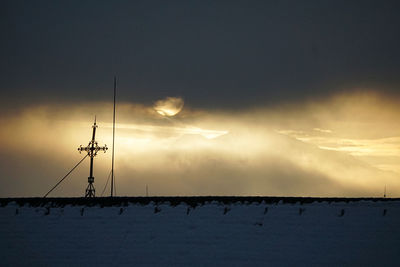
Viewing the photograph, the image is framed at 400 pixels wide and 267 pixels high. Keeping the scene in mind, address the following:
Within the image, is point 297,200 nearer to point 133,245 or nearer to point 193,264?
point 193,264

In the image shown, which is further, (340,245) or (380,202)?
(380,202)

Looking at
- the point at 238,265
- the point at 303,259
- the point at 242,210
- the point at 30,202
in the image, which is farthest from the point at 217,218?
the point at 30,202

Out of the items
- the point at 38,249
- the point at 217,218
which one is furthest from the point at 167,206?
the point at 38,249

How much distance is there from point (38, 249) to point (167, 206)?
489 cm

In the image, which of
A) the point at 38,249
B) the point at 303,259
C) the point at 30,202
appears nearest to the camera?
the point at 303,259

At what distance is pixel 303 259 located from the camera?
51.8 feet

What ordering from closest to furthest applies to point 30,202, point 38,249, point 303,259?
point 303,259 < point 38,249 < point 30,202

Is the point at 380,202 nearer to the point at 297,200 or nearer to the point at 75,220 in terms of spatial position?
the point at 297,200

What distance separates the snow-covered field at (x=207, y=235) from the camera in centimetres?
1603

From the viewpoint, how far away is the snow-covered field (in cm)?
1603

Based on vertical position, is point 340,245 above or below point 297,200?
below

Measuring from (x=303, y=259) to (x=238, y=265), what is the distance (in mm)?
2159

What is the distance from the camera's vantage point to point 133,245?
16781 millimetres

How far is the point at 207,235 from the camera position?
16.8m
